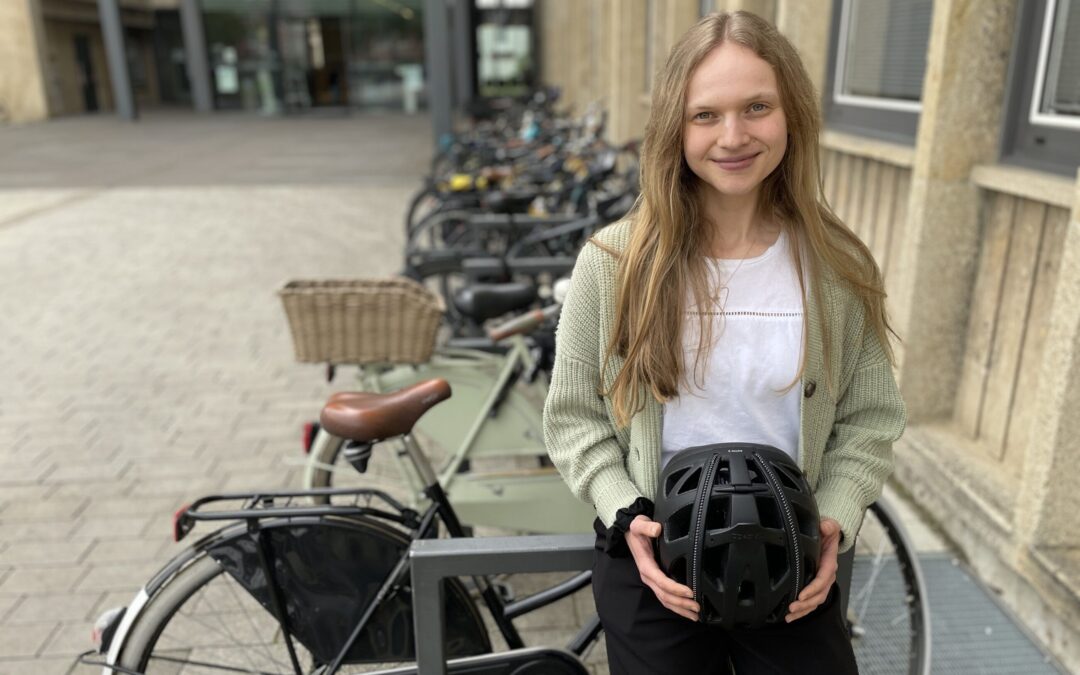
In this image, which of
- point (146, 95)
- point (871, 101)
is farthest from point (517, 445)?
point (146, 95)

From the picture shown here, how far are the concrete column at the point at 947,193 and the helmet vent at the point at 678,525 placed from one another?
7.67ft

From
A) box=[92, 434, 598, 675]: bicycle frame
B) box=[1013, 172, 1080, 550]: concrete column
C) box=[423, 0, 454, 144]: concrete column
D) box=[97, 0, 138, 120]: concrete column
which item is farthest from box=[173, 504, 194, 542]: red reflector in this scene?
box=[97, 0, 138, 120]: concrete column

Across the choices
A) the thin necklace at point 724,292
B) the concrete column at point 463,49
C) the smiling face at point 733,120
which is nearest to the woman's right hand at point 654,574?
the thin necklace at point 724,292

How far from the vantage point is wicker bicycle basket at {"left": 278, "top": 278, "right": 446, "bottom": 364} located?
8.85 ft

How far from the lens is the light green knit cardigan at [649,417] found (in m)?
1.45

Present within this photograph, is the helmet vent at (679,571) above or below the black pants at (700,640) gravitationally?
above

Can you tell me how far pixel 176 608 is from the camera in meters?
1.89

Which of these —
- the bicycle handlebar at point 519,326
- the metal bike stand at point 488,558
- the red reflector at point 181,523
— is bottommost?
the red reflector at point 181,523

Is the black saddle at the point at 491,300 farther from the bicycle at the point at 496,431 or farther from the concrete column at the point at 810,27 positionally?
the concrete column at the point at 810,27

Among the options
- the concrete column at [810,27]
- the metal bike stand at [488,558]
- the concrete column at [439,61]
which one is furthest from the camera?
the concrete column at [439,61]

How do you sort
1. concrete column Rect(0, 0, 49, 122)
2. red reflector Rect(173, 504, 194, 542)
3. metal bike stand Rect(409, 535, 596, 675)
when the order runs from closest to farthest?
metal bike stand Rect(409, 535, 596, 675)
red reflector Rect(173, 504, 194, 542)
concrete column Rect(0, 0, 49, 122)

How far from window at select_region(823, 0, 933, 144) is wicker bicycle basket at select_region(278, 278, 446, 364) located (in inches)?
92.1

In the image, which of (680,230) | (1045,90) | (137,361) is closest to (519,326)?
(680,230)

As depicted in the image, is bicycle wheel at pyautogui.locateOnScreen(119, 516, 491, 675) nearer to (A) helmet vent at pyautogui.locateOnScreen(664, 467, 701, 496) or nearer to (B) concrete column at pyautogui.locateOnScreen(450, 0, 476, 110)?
(A) helmet vent at pyautogui.locateOnScreen(664, 467, 701, 496)
